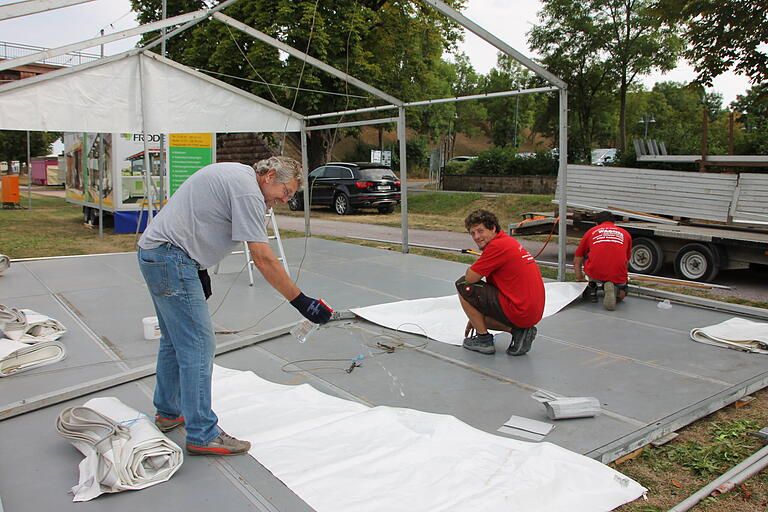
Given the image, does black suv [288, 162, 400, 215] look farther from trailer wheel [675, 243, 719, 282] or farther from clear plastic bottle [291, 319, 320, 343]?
clear plastic bottle [291, 319, 320, 343]

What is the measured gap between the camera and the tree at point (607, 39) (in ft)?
81.4

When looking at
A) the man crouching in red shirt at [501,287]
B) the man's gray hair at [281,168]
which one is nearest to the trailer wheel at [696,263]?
the man crouching in red shirt at [501,287]

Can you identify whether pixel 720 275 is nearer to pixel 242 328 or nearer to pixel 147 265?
pixel 242 328

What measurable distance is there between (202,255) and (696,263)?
798 cm

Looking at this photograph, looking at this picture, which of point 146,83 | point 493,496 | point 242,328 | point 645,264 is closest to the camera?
point 493,496

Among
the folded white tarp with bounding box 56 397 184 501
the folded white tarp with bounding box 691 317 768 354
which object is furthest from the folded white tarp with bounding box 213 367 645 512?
the folded white tarp with bounding box 691 317 768 354

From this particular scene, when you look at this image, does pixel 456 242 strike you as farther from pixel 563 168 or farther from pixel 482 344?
pixel 482 344

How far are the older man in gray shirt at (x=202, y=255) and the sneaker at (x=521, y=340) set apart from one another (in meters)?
2.30

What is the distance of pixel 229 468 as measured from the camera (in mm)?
3072

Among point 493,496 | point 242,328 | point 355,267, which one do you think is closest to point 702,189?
point 355,267

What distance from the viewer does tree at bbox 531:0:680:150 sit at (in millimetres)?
24797

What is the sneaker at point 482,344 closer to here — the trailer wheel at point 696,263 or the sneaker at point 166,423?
the sneaker at point 166,423

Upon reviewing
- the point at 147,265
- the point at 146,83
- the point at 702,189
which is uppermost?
the point at 146,83

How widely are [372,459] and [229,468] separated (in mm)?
747
